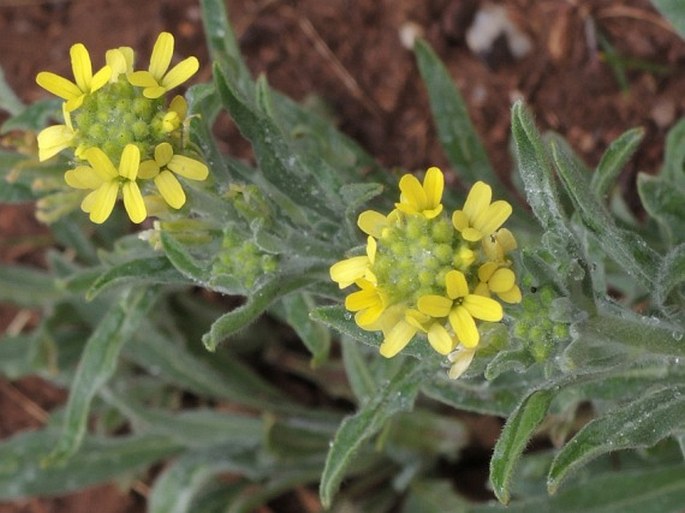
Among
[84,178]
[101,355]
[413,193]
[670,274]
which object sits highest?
[84,178]

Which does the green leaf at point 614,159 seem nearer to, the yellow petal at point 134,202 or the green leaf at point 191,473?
the yellow petal at point 134,202

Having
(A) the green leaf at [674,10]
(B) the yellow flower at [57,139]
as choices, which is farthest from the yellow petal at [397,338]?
(A) the green leaf at [674,10]

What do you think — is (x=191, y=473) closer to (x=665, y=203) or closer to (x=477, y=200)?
(x=665, y=203)

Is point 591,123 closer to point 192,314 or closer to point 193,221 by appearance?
point 192,314

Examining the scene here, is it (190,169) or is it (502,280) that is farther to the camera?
(190,169)

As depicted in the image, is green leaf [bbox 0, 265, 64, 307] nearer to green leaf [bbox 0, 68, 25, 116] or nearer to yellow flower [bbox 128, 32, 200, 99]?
green leaf [bbox 0, 68, 25, 116]

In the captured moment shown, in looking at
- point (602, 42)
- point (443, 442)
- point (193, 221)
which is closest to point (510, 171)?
point (602, 42)

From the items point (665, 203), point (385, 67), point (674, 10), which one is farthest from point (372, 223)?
point (385, 67)
